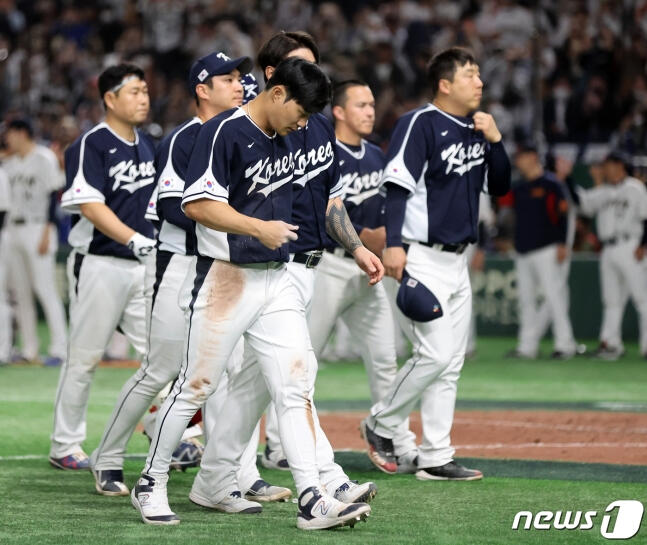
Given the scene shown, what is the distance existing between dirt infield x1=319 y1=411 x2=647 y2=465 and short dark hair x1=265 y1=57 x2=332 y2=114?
11.3 feet

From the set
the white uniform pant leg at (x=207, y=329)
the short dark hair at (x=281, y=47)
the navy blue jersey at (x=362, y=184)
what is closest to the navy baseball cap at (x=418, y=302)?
the navy blue jersey at (x=362, y=184)

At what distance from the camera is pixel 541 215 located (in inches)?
604

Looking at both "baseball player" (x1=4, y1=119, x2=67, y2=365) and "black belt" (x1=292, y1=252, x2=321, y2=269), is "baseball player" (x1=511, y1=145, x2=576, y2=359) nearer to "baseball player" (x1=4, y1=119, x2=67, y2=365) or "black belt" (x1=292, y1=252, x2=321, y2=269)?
"baseball player" (x1=4, y1=119, x2=67, y2=365)

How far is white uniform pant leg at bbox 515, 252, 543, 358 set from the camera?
15539 millimetres

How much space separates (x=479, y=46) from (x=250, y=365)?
1441 centimetres

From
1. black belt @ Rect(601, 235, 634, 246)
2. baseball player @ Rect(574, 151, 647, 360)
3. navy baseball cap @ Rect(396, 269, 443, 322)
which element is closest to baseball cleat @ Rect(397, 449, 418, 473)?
navy baseball cap @ Rect(396, 269, 443, 322)

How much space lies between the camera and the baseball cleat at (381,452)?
7.59m

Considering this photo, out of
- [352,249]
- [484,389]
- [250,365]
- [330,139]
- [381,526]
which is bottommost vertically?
[484,389]

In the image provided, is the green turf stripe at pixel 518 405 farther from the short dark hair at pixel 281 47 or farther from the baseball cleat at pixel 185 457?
the short dark hair at pixel 281 47

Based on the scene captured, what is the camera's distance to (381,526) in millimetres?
5789

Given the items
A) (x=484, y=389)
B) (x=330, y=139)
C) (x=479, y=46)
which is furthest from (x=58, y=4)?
(x=330, y=139)

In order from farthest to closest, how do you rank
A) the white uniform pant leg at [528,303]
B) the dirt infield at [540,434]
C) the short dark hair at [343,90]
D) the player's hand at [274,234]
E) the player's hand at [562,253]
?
the white uniform pant leg at [528,303], the player's hand at [562,253], the dirt infield at [540,434], the short dark hair at [343,90], the player's hand at [274,234]

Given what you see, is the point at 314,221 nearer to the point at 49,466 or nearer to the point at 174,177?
the point at 174,177

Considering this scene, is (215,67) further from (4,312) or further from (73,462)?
(4,312)
